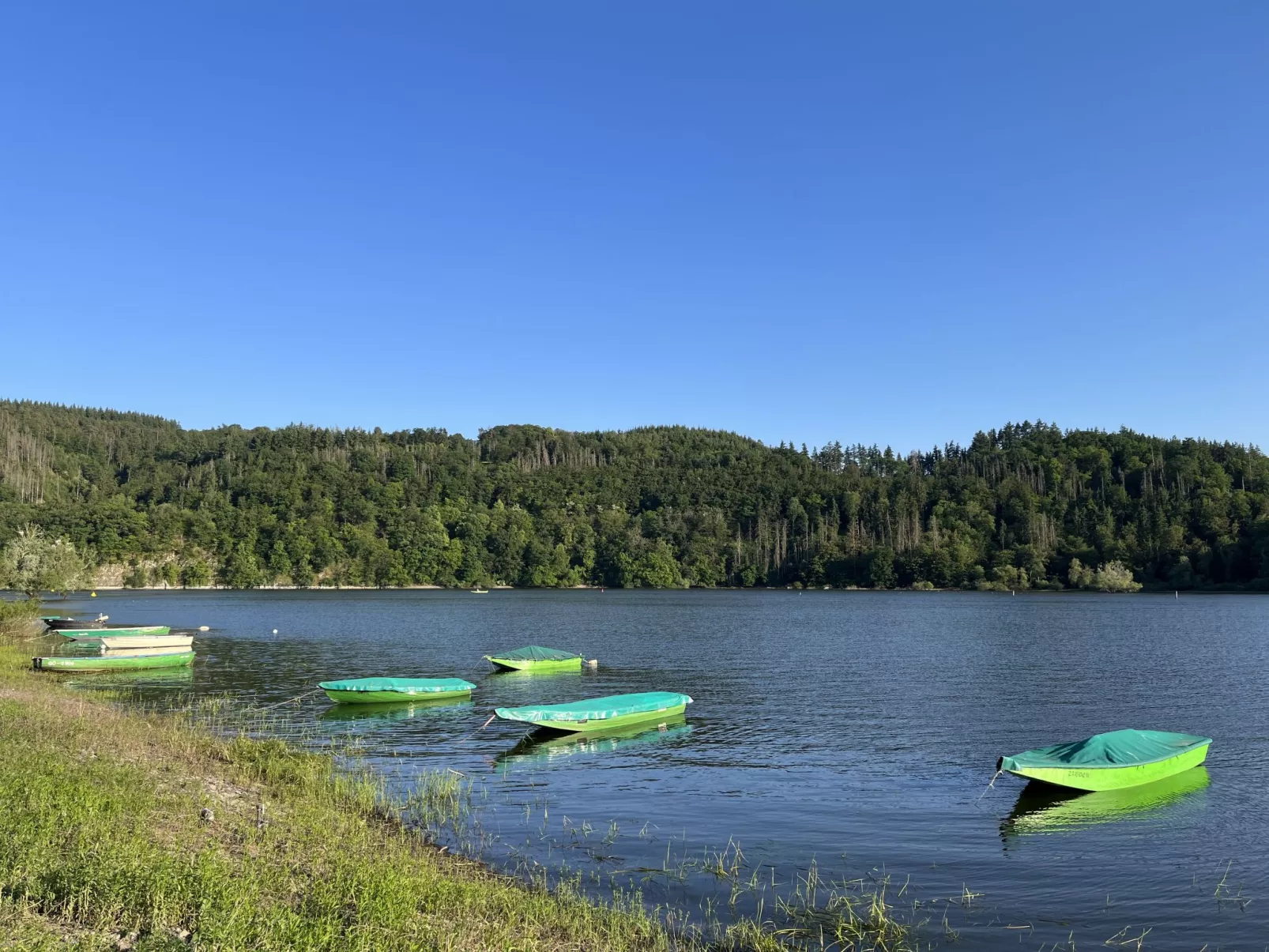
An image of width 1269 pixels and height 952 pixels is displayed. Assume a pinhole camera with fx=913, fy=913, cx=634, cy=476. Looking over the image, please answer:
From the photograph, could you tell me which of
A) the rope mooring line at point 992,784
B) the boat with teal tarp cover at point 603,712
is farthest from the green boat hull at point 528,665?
the rope mooring line at point 992,784

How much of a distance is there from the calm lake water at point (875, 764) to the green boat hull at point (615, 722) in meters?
0.93

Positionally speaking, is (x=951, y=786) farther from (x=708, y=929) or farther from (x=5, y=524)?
(x=5, y=524)

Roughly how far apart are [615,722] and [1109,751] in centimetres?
1763

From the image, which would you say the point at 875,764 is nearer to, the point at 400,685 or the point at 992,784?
the point at 992,784

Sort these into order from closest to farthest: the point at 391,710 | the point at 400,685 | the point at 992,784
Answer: the point at 992,784 < the point at 391,710 < the point at 400,685

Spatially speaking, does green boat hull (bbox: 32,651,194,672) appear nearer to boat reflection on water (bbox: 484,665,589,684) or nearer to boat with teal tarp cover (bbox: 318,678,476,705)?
boat with teal tarp cover (bbox: 318,678,476,705)

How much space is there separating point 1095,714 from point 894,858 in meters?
24.9

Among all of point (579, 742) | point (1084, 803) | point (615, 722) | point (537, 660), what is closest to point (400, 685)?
point (615, 722)

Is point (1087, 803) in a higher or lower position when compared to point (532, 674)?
higher

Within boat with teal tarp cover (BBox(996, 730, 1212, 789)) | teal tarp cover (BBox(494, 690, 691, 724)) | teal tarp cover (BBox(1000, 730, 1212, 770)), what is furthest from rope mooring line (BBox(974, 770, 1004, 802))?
teal tarp cover (BBox(494, 690, 691, 724))

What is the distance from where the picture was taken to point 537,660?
55.6m

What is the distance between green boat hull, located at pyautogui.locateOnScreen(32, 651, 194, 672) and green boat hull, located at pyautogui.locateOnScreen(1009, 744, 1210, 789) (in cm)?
4584

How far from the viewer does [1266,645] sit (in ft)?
235

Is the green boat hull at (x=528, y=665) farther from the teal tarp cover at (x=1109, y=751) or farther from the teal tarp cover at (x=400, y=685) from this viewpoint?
the teal tarp cover at (x=1109, y=751)
